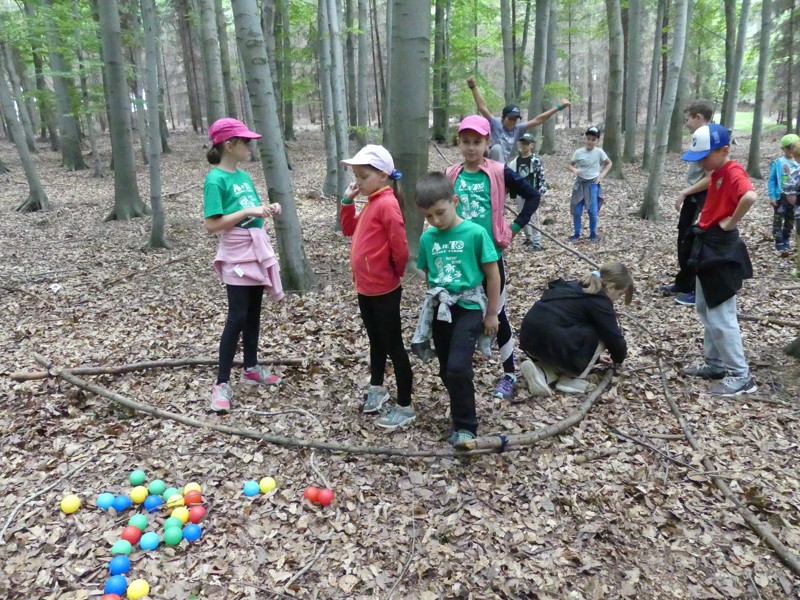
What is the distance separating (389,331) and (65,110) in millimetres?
18665

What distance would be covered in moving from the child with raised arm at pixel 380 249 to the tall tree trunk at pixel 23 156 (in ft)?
34.6

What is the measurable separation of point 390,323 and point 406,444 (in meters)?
0.85

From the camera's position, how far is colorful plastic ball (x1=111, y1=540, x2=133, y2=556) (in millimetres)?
2789

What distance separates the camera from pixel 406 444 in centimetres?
362

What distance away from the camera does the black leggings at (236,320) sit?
3852 mm

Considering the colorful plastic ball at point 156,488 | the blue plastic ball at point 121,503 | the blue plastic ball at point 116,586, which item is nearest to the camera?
the blue plastic ball at point 116,586

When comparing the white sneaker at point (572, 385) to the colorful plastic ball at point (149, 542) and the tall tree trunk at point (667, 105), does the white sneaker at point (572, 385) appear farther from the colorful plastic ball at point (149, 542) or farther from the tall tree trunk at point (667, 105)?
the tall tree trunk at point (667, 105)

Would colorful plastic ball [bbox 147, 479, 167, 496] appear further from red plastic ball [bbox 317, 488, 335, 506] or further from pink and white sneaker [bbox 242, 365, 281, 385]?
pink and white sneaker [bbox 242, 365, 281, 385]

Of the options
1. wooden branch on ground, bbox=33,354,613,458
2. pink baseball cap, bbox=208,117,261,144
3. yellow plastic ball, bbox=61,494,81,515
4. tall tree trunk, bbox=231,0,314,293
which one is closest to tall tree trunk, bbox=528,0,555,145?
tall tree trunk, bbox=231,0,314,293

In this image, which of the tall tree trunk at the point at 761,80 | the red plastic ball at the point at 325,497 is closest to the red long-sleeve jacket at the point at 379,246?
the red plastic ball at the point at 325,497

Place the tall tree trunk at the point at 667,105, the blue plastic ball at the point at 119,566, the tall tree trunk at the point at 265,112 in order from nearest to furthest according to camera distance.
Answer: the blue plastic ball at the point at 119,566 → the tall tree trunk at the point at 265,112 → the tall tree trunk at the point at 667,105

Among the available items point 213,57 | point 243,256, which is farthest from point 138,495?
point 213,57

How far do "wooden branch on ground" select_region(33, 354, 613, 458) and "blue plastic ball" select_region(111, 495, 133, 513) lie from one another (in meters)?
0.72

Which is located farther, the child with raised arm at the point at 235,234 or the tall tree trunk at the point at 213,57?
the tall tree trunk at the point at 213,57
